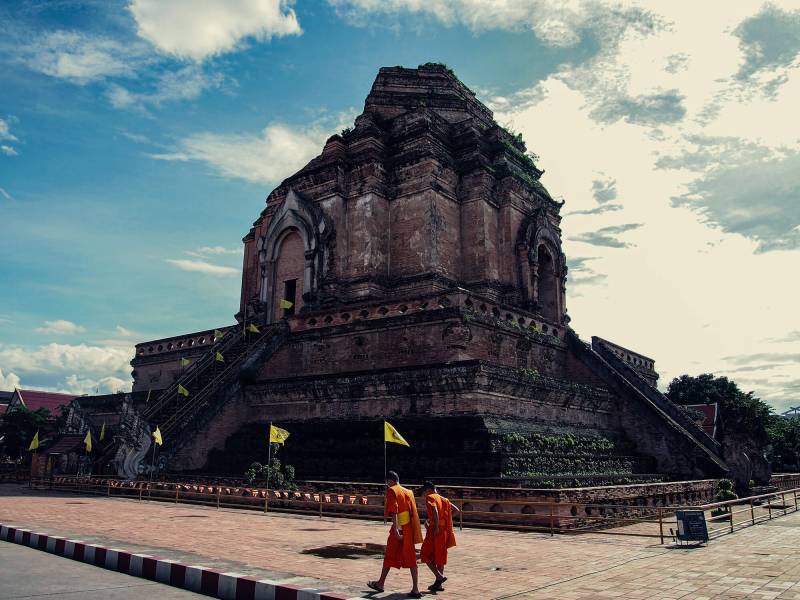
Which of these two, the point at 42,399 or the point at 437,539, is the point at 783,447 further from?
the point at 42,399

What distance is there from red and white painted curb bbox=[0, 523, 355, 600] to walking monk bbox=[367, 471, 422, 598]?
0.94 m

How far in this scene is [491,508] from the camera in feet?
42.6

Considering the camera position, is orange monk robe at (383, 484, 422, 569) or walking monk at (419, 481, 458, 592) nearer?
orange monk robe at (383, 484, 422, 569)

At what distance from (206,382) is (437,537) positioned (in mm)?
16582

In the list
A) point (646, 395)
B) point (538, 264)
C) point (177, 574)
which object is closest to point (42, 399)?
point (538, 264)

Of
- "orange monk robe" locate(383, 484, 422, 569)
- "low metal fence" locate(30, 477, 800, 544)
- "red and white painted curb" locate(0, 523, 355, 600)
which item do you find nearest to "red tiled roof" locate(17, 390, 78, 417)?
"low metal fence" locate(30, 477, 800, 544)

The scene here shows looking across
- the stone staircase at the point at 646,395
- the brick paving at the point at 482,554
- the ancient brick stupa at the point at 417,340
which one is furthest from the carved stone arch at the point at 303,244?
the brick paving at the point at 482,554

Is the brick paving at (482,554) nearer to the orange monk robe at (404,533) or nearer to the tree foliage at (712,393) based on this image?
the orange monk robe at (404,533)

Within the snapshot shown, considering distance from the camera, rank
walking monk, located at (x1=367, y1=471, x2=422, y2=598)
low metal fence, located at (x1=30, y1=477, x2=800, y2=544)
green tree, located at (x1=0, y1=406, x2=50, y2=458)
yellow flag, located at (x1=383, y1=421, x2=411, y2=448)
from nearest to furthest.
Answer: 1. walking monk, located at (x1=367, y1=471, x2=422, y2=598)
2. low metal fence, located at (x1=30, y1=477, x2=800, y2=544)
3. yellow flag, located at (x1=383, y1=421, x2=411, y2=448)
4. green tree, located at (x1=0, y1=406, x2=50, y2=458)

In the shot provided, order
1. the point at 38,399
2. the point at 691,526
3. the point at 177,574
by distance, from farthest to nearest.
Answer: the point at 38,399 < the point at 691,526 < the point at 177,574

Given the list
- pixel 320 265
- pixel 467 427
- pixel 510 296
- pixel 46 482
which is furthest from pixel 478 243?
pixel 46 482

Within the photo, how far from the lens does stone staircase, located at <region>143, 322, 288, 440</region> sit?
19.1 m

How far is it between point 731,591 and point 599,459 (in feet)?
37.1

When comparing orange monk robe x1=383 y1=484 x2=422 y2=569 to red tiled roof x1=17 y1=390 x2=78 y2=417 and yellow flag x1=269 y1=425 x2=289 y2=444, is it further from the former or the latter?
red tiled roof x1=17 y1=390 x2=78 y2=417
